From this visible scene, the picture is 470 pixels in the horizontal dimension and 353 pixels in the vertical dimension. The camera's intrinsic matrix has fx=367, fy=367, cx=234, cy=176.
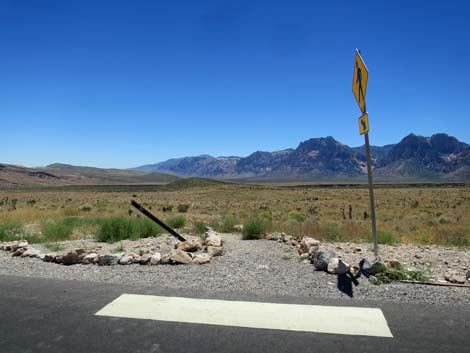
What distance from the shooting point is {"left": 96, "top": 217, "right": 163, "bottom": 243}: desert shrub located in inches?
491

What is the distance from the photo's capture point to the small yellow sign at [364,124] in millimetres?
6926

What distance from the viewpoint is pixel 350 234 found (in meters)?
13.1

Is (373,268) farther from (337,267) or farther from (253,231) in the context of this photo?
(253,231)

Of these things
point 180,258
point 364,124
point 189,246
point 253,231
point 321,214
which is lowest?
point 321,214

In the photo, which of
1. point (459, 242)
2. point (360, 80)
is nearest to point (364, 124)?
point (360, 80)

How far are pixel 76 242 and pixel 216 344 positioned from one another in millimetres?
9461

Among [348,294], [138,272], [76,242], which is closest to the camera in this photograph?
[348,294]

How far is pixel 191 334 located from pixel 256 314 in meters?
0.93

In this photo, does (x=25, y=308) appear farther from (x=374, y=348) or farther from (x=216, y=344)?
(x=374, y=348)

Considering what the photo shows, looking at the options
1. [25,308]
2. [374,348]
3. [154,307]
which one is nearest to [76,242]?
[25,308]

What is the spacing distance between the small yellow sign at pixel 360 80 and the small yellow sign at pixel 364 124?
139 millimetres

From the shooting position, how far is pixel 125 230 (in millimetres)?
12961

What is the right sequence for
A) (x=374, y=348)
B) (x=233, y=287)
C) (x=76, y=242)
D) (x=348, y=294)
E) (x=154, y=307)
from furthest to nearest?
(x=76, y=242), (x=233, y=287), (x=348, y=294), (x=154, y=307), (x=374, y=348)

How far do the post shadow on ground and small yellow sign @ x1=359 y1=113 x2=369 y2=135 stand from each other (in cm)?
264
